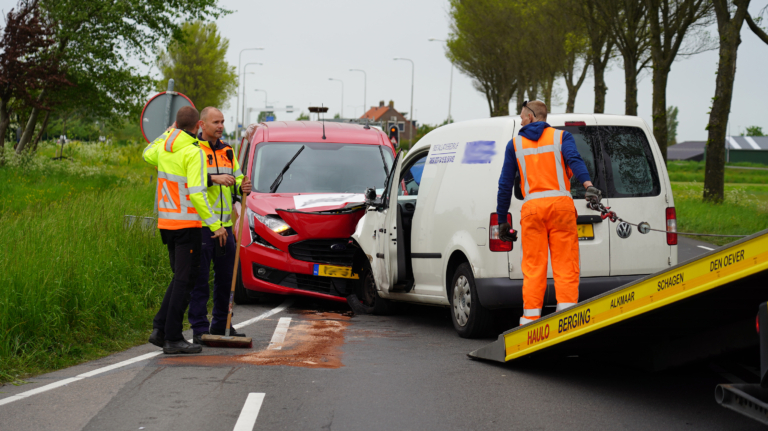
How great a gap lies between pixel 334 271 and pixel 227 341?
8.46ft

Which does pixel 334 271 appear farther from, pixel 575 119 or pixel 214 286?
pixel 575 119

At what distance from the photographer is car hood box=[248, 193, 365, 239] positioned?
920 centimetres

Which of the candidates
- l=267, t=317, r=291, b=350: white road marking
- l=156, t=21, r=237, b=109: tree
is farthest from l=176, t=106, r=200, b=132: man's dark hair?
l=156, t=21, r=237, b=109: tree

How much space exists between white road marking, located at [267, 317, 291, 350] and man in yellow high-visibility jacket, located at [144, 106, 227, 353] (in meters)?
0.66

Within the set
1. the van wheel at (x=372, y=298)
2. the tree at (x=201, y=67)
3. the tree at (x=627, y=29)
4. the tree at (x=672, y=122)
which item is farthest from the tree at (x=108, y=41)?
the tree at (x=672, y=122)

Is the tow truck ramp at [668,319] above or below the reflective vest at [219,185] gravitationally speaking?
below

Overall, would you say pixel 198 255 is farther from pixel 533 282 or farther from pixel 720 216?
pixel 720 216

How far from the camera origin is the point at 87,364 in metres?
6.29

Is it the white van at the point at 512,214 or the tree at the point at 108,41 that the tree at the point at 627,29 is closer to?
the tree at the point at 108,41

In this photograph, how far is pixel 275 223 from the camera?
9320 mm

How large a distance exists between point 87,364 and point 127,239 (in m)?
3.94

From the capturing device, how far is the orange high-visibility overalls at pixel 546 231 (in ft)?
20.6

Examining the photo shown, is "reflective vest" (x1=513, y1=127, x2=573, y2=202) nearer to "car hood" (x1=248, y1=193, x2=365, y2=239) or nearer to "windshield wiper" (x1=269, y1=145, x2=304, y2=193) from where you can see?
"car hood" (x1=248, y1=193, x2=365, y2=239)

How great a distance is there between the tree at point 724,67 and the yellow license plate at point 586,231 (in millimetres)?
16067
